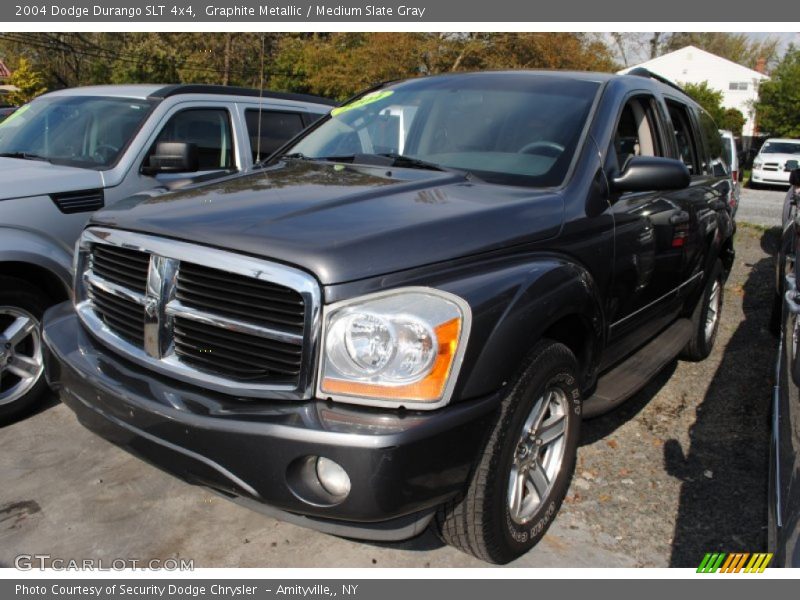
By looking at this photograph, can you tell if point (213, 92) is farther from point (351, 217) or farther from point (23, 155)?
point (351, 217)

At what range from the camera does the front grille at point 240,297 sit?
6.89 feet

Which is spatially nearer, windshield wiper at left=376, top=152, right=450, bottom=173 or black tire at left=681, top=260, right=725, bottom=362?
windshield wiper at left=376, top=152, right=450, bottom=173

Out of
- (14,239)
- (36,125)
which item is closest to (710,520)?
(14,239)

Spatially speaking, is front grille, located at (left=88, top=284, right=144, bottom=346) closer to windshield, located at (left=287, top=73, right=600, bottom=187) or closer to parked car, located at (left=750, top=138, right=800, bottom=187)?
windshield, located at (left=287, top=73, right=600, bottom=187)

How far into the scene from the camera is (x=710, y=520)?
3094mm

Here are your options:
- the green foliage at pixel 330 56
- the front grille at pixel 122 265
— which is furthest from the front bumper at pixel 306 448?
the green foliage at pixel 330 56

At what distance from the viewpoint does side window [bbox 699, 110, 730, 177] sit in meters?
5.01

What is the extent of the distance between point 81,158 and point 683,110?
4.11 meters

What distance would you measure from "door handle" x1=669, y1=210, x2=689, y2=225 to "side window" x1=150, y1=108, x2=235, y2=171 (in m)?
3.22

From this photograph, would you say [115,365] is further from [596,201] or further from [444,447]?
[596,201]

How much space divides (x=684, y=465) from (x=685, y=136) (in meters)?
2.25

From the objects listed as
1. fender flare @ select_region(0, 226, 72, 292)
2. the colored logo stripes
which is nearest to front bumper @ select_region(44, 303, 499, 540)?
the colored logo stripes

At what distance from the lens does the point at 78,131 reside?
4.72m

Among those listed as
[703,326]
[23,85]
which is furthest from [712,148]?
[23,85]
